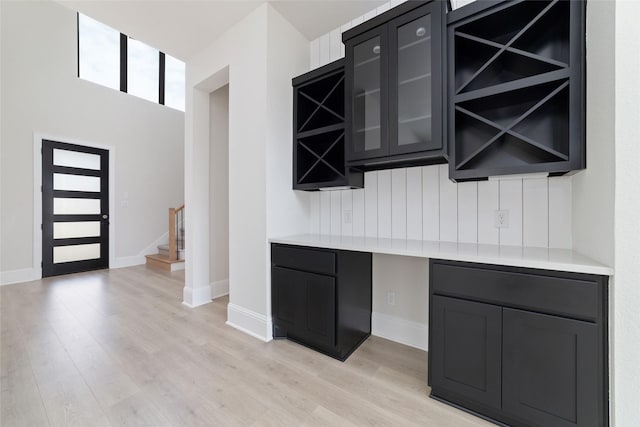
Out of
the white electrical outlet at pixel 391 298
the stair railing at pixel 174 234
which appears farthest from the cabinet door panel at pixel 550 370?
the stair railing at pixel 174 234

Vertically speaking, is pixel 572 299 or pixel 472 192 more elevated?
pixel 472 192

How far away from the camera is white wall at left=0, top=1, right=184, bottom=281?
3.77 meters

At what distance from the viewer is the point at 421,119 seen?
5.36 ft

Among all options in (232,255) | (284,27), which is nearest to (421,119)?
(284,27)

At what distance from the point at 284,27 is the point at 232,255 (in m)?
2.24

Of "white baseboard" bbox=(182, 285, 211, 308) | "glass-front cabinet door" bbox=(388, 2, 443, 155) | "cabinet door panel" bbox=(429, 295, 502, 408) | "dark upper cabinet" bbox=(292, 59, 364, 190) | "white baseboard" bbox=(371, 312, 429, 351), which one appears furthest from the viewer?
"white baseboard" bbox=(182, 285, 211, 308)

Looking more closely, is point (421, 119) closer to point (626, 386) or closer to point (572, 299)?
point (572, 299)

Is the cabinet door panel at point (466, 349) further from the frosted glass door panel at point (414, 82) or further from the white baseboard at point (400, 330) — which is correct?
the frosted glass door panel at point (414, 82)

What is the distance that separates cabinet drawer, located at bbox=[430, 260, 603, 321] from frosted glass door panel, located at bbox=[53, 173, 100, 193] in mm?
5891

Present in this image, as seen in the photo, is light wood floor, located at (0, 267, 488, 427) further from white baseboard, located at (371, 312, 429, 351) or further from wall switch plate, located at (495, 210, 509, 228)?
wall switch plate, located at (495, 210, 509, 228)

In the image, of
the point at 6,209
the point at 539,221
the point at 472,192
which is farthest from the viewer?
the point at 6,209

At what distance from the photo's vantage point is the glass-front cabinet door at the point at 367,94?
178 cm

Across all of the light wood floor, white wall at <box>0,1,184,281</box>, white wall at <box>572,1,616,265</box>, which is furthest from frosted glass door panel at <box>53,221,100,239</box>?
white wall at <box>572,1,616,265</box>

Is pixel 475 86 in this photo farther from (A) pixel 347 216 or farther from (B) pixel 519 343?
(B) pixel 519 343
